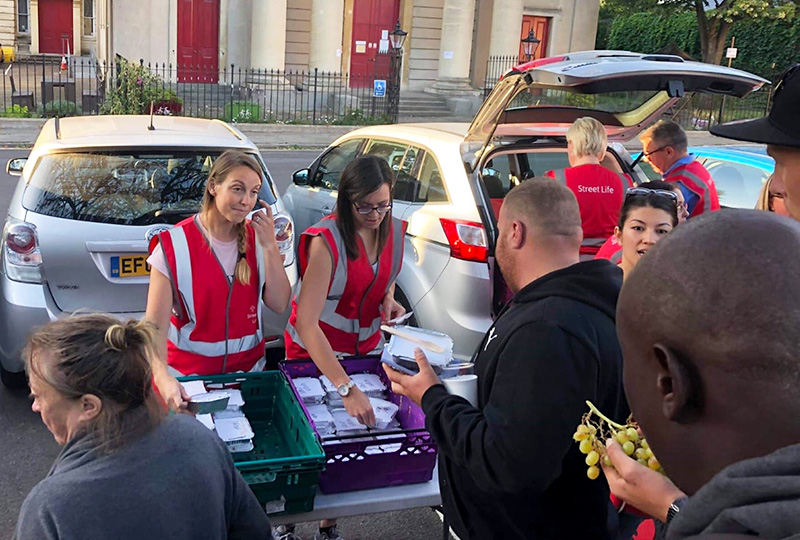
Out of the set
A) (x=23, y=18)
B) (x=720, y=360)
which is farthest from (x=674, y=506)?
(x=23, y=18)

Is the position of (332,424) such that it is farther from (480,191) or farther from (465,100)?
(465,100)

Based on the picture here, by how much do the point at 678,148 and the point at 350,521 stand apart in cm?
372

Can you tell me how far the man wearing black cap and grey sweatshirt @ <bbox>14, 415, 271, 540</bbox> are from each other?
1.81 metres

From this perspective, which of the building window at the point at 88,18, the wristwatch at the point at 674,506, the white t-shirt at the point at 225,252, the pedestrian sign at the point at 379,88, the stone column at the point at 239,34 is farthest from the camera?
the building window at the point at 88,18

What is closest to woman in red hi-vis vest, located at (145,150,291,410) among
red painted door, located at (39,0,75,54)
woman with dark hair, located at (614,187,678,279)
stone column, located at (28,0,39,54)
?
woman with dark hair, located at (614,187,678,279)

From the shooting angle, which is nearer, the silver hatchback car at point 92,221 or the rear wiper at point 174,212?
the silver hatchback car at point 92,221

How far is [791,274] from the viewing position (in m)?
1.04

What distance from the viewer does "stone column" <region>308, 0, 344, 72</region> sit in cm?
2428

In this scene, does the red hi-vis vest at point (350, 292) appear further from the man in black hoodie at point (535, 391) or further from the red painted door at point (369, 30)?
the red painted door at point (369, 30)

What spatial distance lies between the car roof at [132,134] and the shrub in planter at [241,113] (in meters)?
14.9

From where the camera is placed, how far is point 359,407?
9.50 feet

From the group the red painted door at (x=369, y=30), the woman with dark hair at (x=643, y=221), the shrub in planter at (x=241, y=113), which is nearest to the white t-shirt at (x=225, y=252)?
the woman with dark hair at (x=643, y=221)

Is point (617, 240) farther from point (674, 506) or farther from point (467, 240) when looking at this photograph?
point (674, 506)

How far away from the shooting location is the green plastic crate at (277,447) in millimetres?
2500
